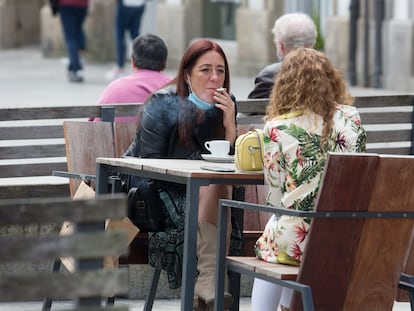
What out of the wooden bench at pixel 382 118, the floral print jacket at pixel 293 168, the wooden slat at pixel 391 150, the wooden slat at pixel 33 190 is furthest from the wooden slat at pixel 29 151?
the floral print jacket at pixel 293 168

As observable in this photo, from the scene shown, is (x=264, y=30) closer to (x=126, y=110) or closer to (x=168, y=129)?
(x=126, y=110)

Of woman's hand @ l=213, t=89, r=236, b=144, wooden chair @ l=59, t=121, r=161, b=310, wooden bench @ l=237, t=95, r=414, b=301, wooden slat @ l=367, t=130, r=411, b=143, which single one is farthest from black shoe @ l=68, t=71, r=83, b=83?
woman's hand @ l=213, t=89, r=236, b=144

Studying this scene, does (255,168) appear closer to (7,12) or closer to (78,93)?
(78,93)

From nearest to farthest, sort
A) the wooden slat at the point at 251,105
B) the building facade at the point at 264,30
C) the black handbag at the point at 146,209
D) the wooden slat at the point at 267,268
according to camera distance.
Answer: the wooden slat at the point at 267,268 → the black handbag at the point at 146,209 → the wooden slat at the point at 251,105 → the building facade at the point at 264,30

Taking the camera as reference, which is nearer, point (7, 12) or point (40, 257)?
point (40, 257)

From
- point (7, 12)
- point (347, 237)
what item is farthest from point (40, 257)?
point (7, 12)

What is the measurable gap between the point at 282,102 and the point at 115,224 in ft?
3.68

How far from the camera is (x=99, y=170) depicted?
6.37 m

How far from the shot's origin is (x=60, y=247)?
12.1 ft

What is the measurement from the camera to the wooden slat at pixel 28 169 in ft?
25.0

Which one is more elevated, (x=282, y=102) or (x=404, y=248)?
(x=282, y=102)

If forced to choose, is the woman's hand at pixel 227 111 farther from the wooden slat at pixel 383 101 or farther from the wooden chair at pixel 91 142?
the wooden slat at pixel 383 101

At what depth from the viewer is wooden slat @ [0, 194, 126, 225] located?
3.67 meters

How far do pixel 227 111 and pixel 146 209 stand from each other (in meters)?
0.58
